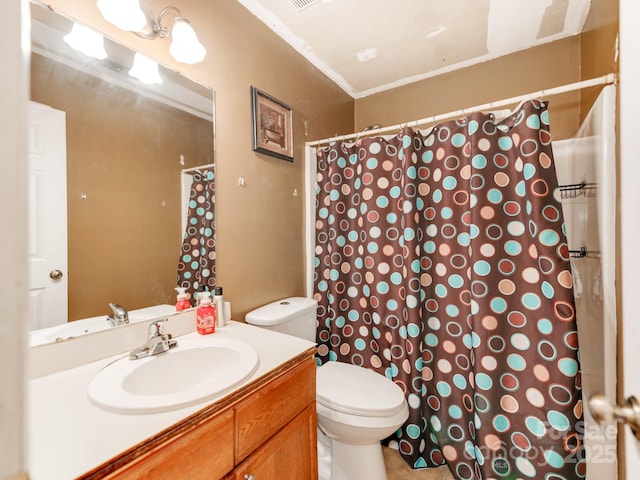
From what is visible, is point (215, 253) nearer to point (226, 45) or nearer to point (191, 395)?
point (191, 395)

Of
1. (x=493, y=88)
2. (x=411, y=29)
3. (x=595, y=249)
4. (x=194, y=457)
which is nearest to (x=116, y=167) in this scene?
(x=194, y=457)

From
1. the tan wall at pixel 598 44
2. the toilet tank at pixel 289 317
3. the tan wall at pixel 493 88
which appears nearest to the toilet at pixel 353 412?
the toilet tank at pixel 289 317

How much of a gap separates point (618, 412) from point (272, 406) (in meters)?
0.77

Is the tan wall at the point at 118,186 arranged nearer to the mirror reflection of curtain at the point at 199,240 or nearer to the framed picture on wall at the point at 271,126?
the mirror reflection of curtain at the point at 199,240

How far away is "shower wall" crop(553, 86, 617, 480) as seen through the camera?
1.02m

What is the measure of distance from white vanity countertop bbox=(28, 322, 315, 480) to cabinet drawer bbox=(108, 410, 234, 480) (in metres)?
0.04

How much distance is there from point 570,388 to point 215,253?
5.24 feet

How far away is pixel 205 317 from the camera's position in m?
1.12

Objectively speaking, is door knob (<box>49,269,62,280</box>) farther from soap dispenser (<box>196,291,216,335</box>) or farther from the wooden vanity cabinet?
the wooden vanity cabinet

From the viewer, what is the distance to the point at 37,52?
82 cm

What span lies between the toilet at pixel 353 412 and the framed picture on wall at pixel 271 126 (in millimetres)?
877

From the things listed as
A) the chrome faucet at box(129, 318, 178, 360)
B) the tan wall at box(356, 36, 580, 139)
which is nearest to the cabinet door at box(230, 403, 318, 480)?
the chrome faucet at box(129, 318, 178, 360)

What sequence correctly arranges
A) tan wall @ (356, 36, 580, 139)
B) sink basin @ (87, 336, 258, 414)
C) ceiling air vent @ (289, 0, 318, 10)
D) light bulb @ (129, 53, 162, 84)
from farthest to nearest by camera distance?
tan wall @ (356, 36, 580, 139)
ceiling air vent @ (289, 0, 318, 10)
light bulb @ (129, 53, 162, 84)
sink basin @ (87, 336, 258, 414)

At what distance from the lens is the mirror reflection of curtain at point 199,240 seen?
3.86ft
